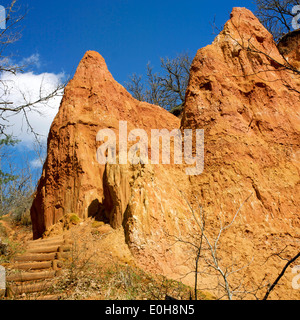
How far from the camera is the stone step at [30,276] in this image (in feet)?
20.4

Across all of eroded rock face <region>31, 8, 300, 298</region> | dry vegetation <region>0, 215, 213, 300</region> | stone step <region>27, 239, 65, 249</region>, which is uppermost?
eroded rock face <region>31, 8, 300, 298</region>

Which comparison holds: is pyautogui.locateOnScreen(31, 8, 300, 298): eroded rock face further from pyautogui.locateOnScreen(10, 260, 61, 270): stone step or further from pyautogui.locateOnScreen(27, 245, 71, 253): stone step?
pyautogui.locateOnScreen(10, 260, 61, 270): stone step

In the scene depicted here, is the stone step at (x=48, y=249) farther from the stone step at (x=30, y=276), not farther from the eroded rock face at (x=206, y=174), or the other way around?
the eroded rock face at (x=206, y=174)

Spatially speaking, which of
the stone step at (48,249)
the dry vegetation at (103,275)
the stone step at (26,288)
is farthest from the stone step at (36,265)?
the stone step at (26,288)

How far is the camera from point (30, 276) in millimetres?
6387

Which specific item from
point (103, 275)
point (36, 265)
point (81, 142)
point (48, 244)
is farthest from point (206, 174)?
point (36, 265)

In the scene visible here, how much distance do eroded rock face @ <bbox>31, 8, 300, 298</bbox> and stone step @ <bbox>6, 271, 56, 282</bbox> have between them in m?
2.17

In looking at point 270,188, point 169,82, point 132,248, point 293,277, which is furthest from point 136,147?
point 169,82

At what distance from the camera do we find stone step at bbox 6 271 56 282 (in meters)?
6.22

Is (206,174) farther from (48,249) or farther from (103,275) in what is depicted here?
(48,249)

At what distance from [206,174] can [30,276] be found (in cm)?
601

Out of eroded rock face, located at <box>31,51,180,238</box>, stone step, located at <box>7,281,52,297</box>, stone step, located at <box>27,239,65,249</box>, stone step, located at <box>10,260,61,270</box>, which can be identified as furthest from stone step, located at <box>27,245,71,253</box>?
stone step, located at <box>7,281,52,297</box>

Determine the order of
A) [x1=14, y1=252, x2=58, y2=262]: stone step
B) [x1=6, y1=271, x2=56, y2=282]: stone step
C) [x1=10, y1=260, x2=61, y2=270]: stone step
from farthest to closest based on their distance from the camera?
1. [x1=14, y1=252, x2=58, y2=262]: stone step
2. [x1=10, y1=260, x2=61, y2=270]: stone step
3. [x1=6, y1=271, x2=56, y2=282]: stone step

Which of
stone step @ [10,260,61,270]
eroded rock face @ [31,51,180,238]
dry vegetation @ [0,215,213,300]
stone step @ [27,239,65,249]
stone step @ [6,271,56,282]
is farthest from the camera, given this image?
eroded rock face @ [31,51,180,238]
